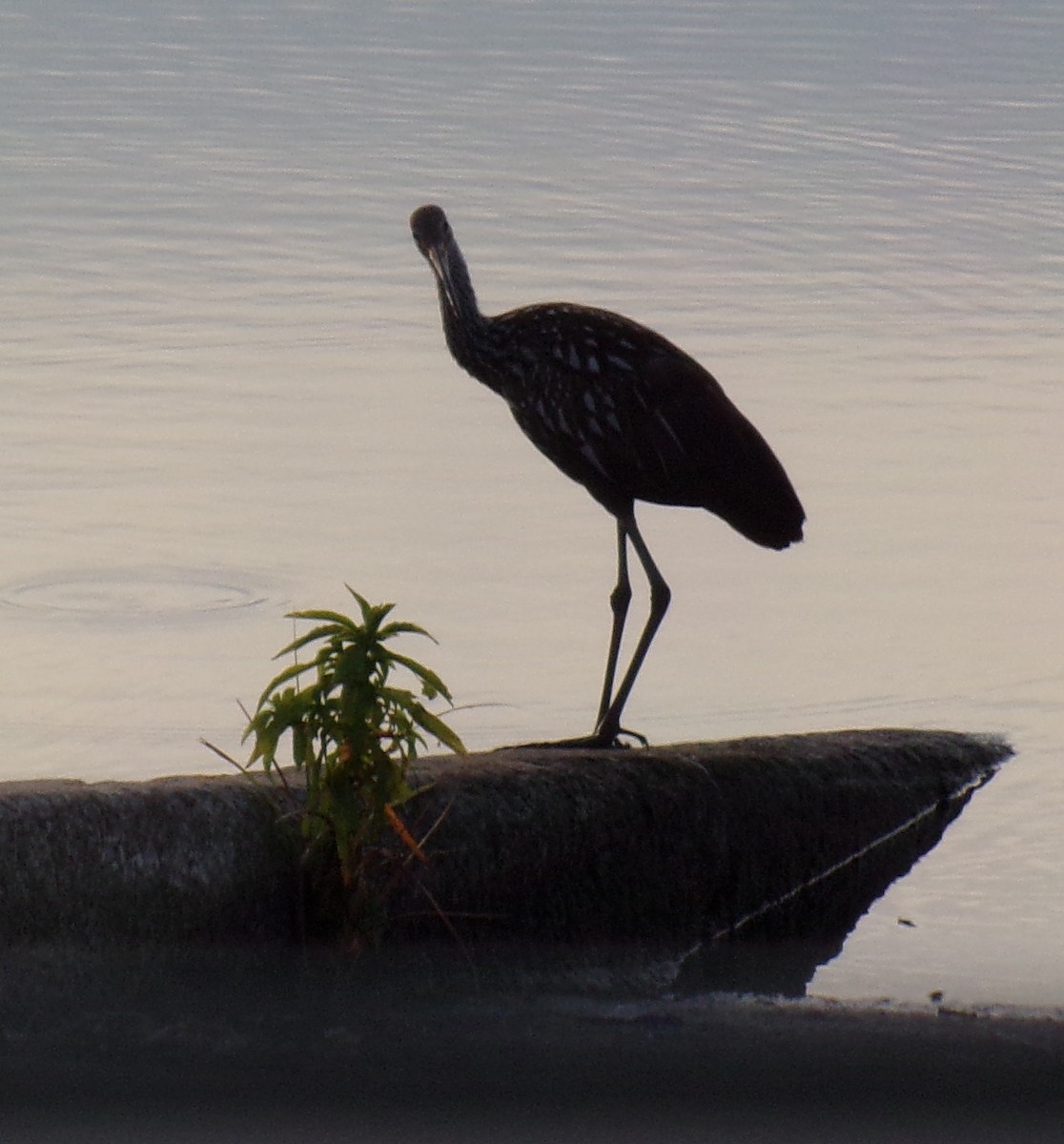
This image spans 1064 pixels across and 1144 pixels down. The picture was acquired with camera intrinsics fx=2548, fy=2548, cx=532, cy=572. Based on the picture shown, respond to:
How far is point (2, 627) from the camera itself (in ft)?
24.5

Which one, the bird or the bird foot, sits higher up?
the bird

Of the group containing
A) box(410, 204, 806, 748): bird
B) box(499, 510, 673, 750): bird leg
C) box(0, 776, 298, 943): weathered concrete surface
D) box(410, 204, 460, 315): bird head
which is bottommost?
box(0, 776, 298, 943): weathered concrete surface

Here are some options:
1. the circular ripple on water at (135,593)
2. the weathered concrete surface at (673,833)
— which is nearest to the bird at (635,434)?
the weathered concrete surface at (673,833)

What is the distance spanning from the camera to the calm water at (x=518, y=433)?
709 cm

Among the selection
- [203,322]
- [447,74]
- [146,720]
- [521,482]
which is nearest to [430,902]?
[146,720]

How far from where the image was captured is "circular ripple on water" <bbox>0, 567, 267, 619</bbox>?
302 inches

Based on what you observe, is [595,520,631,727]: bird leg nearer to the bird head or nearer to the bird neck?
the bird neck

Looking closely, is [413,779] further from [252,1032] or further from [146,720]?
[146,720]

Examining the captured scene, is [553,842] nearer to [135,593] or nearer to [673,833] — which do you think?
[673,833]

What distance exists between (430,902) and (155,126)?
13.9 meters

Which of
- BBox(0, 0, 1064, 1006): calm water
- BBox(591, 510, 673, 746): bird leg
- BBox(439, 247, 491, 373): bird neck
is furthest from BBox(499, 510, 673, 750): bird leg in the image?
BBox(439, 247, 491, 373): bird neck

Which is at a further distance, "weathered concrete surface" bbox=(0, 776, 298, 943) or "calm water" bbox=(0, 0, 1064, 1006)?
"calm water" bbox=(0, 0, 1064, 1006)

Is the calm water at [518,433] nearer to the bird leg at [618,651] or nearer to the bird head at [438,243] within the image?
the bird leg at [618,651]

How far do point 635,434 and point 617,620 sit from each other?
2.02 ft
